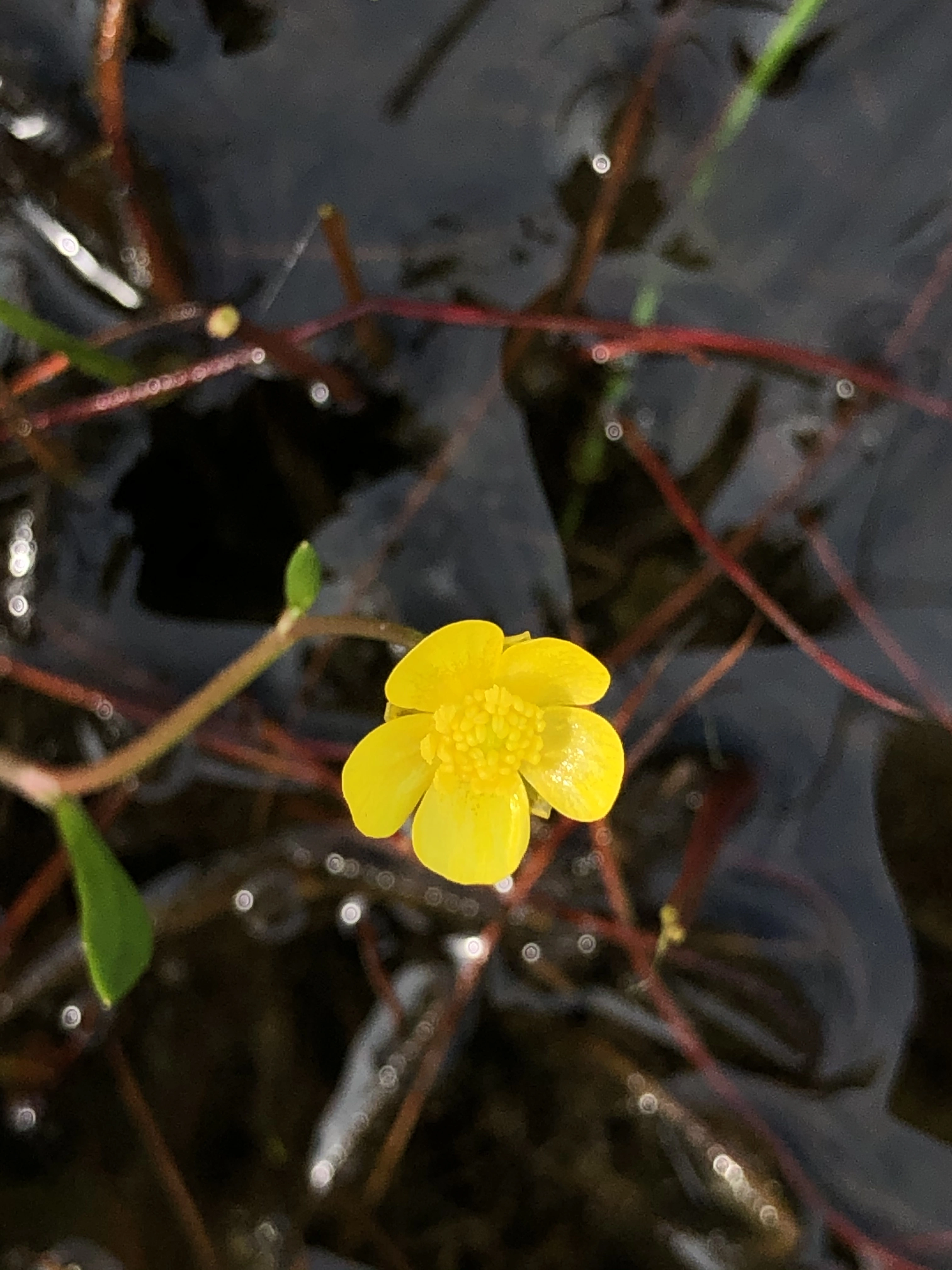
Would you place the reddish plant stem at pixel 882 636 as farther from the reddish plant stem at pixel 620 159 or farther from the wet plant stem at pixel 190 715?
the wet plant stem at pixel 190 715

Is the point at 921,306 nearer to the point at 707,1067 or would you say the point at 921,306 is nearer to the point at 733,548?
the point at 733,548

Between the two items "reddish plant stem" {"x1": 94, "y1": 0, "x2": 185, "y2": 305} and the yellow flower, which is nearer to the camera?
the yellow flower

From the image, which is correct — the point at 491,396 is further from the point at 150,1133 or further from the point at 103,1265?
the point at 103,1265

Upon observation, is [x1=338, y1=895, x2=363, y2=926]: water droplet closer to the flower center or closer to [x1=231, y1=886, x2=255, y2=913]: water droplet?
[x1=231, y1=886, x2=255, y2=913]: water droplet

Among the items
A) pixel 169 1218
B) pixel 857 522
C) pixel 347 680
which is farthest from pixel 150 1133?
pixel 857 522

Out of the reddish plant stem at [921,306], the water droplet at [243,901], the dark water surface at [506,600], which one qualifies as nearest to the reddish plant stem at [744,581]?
the dark water surface at [506,600]

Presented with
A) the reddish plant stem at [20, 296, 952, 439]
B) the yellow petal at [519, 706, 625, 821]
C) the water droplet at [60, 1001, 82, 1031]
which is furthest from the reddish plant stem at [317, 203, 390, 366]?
the water droplet at [60, 1001, 82, 1031]
